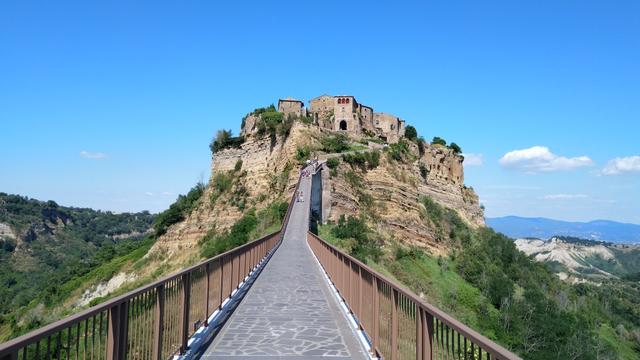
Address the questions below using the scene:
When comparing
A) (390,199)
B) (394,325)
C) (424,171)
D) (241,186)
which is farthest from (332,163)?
(394,325)

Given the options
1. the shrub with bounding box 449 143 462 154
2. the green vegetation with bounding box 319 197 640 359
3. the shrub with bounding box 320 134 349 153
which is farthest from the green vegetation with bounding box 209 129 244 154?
the shrub with bounding box 449 143 462 154

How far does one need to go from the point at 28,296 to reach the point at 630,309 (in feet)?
326

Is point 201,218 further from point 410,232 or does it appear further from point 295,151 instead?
point 410,232

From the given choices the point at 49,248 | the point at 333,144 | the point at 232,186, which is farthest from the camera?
the point at 49,248

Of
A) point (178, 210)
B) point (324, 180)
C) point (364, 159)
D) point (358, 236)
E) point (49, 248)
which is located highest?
point (364, 159)

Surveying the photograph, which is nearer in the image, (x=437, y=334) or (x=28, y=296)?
(x=437, y=334)

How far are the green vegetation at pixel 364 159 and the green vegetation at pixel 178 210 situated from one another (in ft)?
69.1

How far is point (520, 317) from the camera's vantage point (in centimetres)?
3769

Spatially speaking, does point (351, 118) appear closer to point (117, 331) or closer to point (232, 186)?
point (232, 186)

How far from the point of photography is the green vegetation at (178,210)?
56406 mm

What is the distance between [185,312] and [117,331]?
2.62 meters

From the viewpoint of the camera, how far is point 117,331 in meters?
4.75

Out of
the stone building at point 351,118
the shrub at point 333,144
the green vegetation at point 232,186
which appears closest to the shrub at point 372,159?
the shrub at point 333,144

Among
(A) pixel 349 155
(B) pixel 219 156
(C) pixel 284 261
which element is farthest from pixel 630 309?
(C) pixel 284 261
